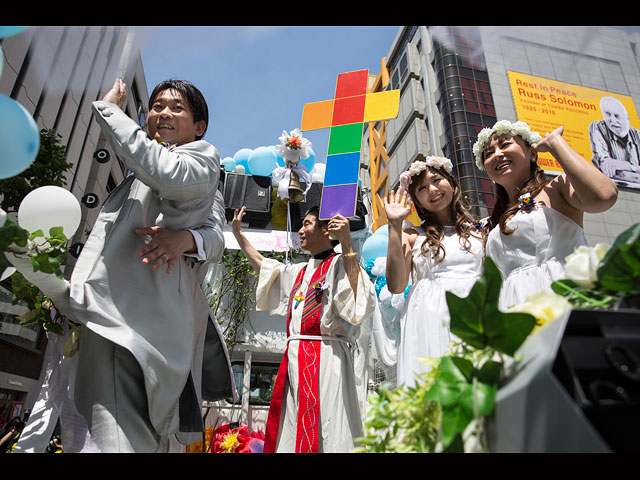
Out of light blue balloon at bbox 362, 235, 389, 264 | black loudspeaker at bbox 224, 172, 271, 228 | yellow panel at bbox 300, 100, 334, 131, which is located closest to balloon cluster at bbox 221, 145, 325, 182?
black loudspeaker at bbox 224, 172, 271, 228

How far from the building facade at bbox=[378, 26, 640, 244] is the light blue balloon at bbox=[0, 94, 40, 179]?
682 inches

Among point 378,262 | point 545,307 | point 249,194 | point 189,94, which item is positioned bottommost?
point 545,307

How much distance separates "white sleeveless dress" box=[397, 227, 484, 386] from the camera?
182cm

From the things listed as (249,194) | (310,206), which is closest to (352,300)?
(310,206)

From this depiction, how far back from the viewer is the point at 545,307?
1.83 ft

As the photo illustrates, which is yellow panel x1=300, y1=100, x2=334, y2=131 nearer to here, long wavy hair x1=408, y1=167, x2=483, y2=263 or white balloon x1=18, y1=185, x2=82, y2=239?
long wavy hair x1=408, y1=167, x2=483, y2=263

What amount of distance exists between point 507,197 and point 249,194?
13.7 ft

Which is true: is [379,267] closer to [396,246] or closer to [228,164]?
[228,164]

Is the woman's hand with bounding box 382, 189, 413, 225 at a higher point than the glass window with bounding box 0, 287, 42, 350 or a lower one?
lower

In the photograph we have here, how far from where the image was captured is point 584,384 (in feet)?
1.39

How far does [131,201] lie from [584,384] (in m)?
1.41

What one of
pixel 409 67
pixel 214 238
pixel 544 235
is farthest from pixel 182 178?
pixel 409 67
